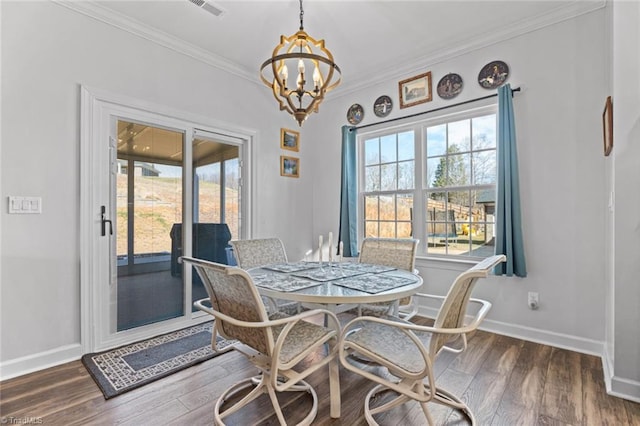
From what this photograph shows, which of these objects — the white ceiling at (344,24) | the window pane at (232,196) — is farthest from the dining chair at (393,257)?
the white ceiling at (344,24)

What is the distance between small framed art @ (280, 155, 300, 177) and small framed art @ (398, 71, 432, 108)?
62.7 inches

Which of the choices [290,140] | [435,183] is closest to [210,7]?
[290,140]

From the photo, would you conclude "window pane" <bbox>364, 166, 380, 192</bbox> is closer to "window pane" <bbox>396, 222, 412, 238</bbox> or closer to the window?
the window

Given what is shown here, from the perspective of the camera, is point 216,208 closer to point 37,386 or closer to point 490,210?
point 37,386

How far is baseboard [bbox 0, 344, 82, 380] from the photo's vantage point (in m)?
2.16

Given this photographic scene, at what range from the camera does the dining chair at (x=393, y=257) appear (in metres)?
2.41

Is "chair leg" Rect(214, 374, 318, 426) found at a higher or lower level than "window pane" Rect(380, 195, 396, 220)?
lower

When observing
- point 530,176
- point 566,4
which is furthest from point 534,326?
point 566,4

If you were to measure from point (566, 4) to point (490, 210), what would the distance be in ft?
6.08

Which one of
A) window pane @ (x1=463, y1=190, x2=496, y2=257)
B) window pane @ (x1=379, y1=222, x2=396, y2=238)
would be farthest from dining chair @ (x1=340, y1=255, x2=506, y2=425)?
window pane @ (x1=379, y1=222, x2=396, y2=238)

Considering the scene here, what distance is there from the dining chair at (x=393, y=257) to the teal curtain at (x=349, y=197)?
3.48ft

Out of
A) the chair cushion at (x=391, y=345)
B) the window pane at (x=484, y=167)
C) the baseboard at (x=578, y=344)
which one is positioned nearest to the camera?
the chair cushion at (x=391, y=345)

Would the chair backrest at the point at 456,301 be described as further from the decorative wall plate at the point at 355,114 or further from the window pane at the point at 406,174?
the decorative wall plate at the point at 355,114

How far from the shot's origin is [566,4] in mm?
2576
